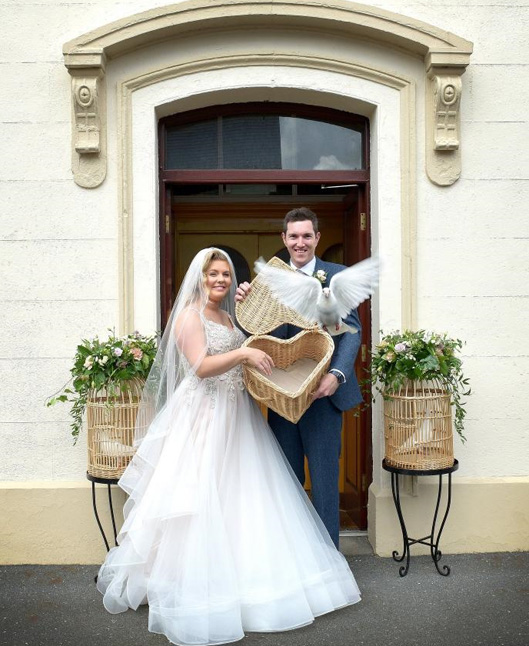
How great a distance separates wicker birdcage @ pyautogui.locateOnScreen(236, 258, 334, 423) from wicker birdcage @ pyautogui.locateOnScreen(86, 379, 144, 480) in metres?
0.78

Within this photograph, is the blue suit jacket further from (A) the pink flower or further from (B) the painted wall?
(A) the pink flower

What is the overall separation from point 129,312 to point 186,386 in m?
0.89

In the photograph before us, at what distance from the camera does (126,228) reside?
4.17 metres

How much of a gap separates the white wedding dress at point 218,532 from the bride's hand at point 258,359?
8.5 inches

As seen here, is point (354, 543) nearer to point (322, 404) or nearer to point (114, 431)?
point (322, 404)

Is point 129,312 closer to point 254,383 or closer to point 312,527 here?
point 254,383

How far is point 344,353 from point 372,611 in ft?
4.50

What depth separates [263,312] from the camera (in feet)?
11.1

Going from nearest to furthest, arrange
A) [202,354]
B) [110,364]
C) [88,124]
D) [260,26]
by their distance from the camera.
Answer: [202,354] < [110,364] < [88,124] < [260,26]

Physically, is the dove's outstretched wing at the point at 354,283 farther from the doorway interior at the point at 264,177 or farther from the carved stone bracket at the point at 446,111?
the carved stone bracket at the point at 446,111

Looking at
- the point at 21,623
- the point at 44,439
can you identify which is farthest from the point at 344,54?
the point at 21,623

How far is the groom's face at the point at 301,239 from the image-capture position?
11.7 feet

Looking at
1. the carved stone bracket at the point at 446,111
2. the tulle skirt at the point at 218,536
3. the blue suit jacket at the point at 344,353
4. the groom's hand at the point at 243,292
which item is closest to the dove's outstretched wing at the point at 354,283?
the blue suit jacket at the point at 344,353

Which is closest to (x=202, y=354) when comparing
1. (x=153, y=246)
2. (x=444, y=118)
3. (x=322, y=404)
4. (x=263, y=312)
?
(x=263, y=312)
